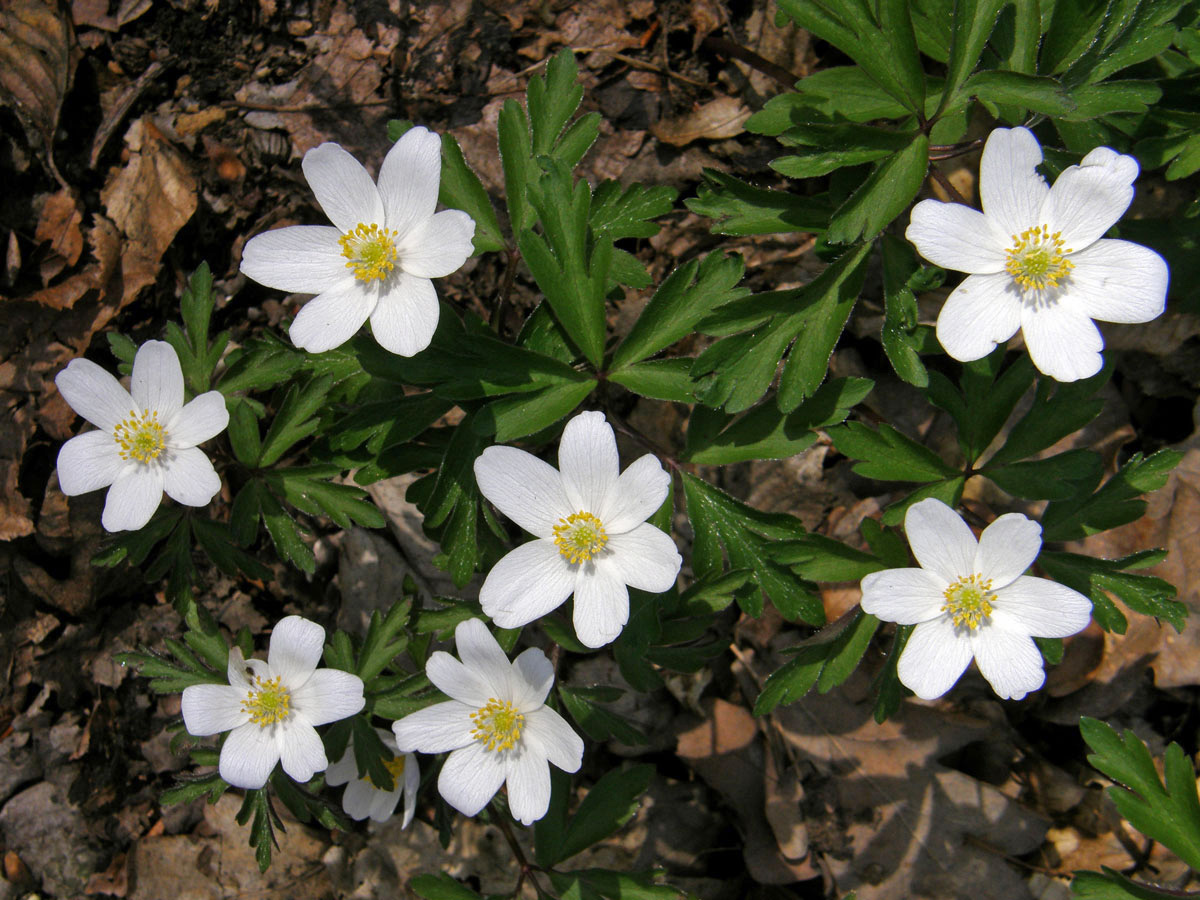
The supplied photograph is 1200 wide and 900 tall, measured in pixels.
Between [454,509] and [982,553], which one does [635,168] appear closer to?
[454,509]

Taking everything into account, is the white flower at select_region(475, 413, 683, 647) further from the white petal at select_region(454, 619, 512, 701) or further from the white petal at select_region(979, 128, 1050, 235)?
the white petal at select_region(979, 128, 1050, 235)

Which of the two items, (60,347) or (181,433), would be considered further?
(60,347)

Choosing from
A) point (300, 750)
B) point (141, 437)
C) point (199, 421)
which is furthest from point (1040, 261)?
point (141, 437)

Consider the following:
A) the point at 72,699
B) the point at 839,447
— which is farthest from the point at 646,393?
the point at 72,699

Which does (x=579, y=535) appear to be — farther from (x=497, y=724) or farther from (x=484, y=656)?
(x=497, y=724)

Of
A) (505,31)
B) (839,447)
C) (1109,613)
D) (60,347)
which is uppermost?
(505,31)

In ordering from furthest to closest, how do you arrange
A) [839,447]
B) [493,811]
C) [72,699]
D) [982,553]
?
1. [72,699]
2. [493,811]
3. [839,447]
4. [982,553]

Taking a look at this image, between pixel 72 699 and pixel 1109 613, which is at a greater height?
pixel 1109 613
